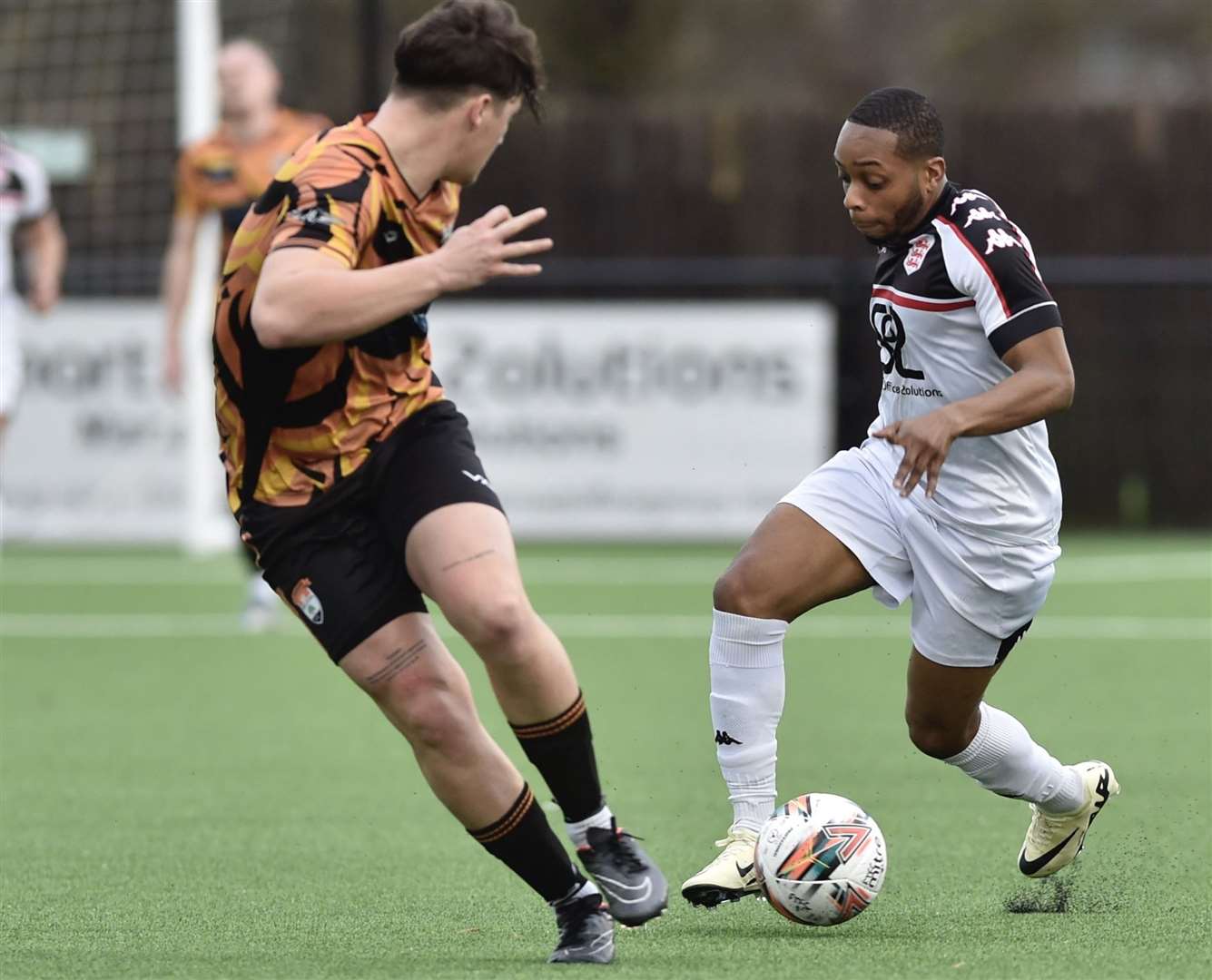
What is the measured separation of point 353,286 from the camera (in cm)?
429

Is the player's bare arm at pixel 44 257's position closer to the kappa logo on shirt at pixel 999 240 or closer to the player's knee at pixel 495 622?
the kappa logo on shirt at pixel 999 240

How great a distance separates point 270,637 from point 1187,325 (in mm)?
9682

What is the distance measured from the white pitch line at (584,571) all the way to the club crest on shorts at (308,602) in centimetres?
903

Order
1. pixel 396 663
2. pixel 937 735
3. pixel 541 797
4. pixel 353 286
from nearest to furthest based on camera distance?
pixel 353 286
pixel 396 663
pixel 937 735
pixel 541 797

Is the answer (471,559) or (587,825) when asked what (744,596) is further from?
(471,559)

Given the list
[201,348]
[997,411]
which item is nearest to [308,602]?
[997,411]

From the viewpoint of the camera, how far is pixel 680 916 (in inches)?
205

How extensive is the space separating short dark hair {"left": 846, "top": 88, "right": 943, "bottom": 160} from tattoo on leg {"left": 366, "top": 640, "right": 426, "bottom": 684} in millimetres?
1666

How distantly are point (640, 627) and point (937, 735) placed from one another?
6229 millimetres

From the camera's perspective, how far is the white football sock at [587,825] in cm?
467

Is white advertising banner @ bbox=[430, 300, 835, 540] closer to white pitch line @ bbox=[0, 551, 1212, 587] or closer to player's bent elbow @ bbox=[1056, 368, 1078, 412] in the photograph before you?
white pitch line @ bbox=[0, 551, 1212, 587]

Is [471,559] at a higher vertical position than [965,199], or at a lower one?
lower

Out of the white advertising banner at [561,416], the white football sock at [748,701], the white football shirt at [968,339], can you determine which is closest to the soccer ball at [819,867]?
the white football sock at [748,701]

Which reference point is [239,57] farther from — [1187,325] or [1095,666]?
[1187,325]
